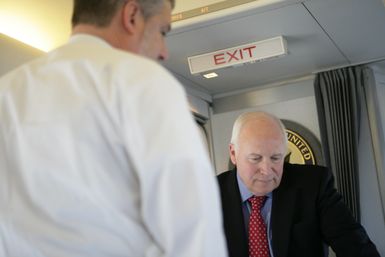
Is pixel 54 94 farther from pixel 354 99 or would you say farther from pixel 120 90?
pixel 354 99

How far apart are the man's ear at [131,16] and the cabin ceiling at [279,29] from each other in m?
1.79

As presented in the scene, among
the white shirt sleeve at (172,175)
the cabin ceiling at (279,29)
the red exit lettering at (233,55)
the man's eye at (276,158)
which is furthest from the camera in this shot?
the red exit lettering at (233,55)

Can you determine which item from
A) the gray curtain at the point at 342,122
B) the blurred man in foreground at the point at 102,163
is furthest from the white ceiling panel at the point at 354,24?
the blurred man in foreground at the point at 102,163

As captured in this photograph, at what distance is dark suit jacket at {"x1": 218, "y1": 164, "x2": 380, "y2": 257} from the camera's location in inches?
96.3

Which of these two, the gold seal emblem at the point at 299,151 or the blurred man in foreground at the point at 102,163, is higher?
the gold seal emblem at the point at 299,151

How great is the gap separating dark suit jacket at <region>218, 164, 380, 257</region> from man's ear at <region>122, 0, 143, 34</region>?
1.49m

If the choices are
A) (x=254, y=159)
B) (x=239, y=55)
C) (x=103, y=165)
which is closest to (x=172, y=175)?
(x=103, y=165)

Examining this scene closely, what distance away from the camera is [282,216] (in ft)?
8.20

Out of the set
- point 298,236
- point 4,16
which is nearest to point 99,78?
point 298,236

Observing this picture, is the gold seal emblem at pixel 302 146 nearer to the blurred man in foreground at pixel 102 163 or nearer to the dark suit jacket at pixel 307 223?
the dark suit jacket at pixel 307 223

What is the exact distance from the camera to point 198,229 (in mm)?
1037

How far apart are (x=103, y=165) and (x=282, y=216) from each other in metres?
1.55

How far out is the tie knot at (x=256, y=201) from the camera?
2582 mm

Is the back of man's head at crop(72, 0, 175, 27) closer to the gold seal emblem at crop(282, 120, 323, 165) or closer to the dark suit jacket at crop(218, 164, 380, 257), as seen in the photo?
the dark suit jacket at crop(218, 164, 380, 257)
